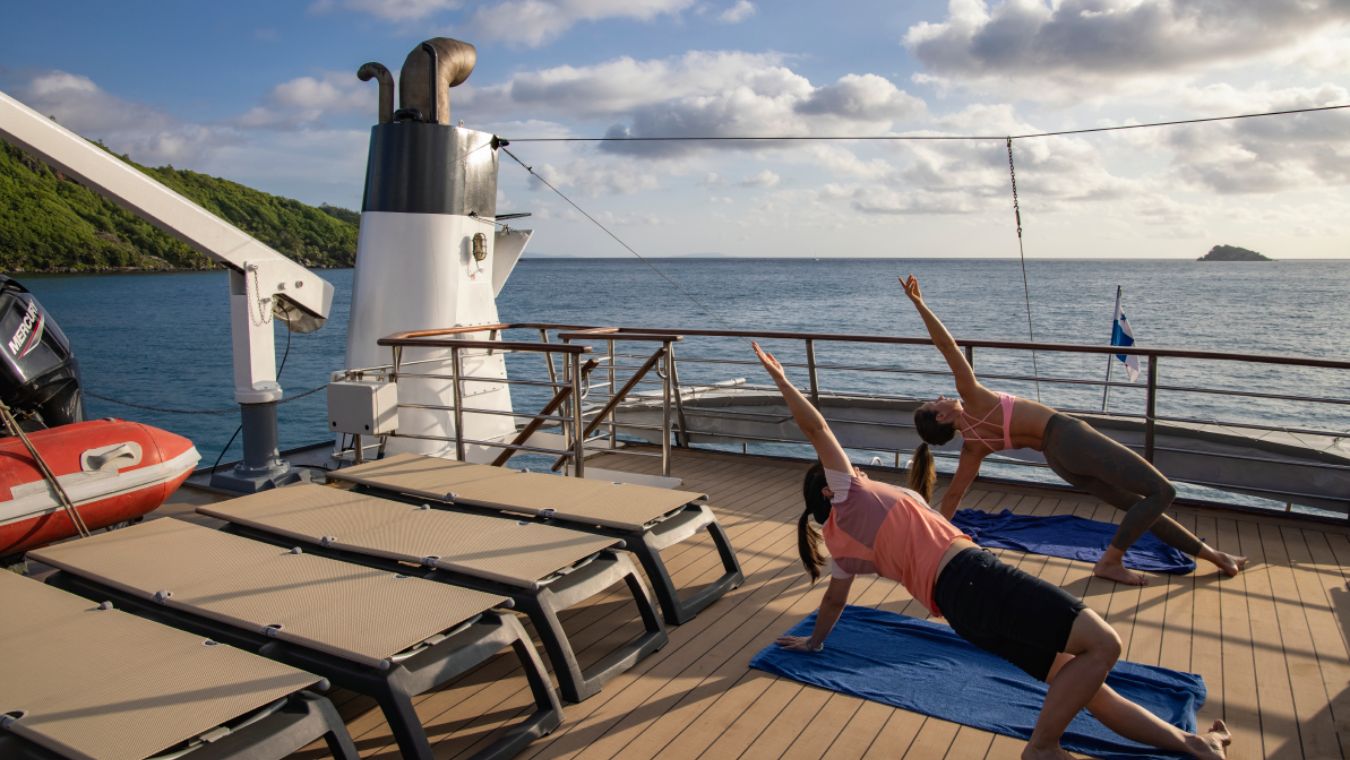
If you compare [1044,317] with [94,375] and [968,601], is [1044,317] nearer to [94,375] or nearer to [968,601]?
[94,375]

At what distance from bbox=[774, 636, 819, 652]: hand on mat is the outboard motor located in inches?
177

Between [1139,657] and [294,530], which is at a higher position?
[294,530]

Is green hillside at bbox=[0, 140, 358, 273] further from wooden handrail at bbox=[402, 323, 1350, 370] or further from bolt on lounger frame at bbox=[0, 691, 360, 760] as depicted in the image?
bolt on lounger frame at bbox=[0, 691, 360, 760]

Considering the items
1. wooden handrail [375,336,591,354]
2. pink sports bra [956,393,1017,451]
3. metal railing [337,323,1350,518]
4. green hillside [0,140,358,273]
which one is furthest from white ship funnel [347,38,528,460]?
green hillside [0,140,358,273]

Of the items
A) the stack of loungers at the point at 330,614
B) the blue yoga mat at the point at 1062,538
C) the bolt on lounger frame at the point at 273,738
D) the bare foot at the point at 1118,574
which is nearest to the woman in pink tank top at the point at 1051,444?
the bare foot at the point at 1118,574

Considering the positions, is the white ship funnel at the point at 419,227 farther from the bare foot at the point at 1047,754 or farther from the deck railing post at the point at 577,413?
the bare foot at the point at 1047,754

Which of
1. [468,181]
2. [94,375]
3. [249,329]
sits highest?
[468,181]

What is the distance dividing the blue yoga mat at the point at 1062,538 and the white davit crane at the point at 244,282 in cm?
463

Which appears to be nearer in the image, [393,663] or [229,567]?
[393,663]

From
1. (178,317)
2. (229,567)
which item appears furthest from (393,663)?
(178,317)

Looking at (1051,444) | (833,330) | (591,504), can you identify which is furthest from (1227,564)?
(833,330)

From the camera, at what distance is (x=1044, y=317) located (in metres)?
49.9

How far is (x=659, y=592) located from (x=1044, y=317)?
166ft

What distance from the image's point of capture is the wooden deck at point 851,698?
9.89ft
